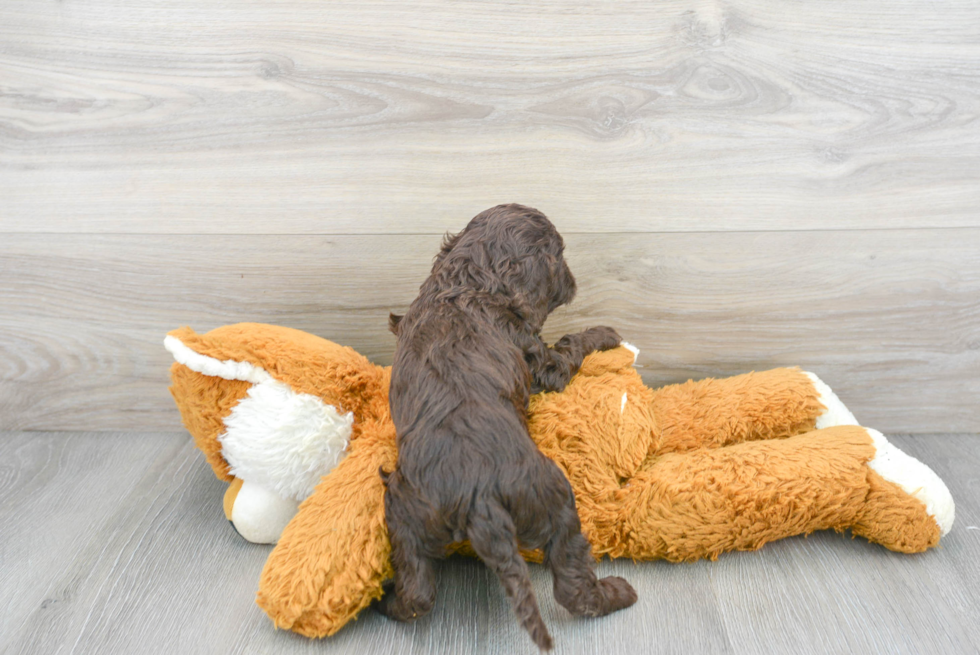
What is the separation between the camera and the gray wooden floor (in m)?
1.05

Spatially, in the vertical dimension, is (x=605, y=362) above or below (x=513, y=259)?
below

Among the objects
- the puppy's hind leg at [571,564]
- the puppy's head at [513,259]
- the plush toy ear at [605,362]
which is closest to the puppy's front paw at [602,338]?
the plush toy ear at [605,362]

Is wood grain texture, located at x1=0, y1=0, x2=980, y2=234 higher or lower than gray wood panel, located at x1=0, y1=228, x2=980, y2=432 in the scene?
higher

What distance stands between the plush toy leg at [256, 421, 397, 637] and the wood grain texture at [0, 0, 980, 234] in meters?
0.66

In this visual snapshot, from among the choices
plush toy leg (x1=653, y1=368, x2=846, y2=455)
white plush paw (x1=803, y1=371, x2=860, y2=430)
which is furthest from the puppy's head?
white plush paw (x1=803, y1=371, x2=860, y2=430)

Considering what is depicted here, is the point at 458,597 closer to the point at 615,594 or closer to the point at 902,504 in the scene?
the point at 615,594

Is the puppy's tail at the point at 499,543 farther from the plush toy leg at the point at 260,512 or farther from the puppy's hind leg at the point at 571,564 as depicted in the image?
the plush toy leg at the point at 260,512

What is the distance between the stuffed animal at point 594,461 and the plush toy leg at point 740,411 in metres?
0.03

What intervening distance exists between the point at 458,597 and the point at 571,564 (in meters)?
0.24

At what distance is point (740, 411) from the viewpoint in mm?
1387

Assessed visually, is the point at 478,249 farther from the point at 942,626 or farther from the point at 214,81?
the point at 942,626

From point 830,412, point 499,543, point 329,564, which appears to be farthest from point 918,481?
point 329,564

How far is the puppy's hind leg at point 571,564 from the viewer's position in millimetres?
1015

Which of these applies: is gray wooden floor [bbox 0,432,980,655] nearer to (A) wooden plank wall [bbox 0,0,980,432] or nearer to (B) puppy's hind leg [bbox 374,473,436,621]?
(B) puppy's hind leg [bbox 374,473,436,621]
